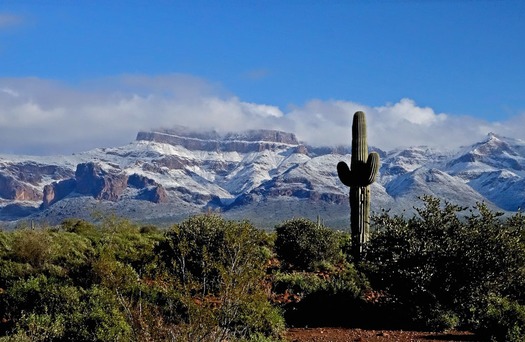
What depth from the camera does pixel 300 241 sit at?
2172cm

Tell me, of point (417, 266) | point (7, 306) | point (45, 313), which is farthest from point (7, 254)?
point (417, 266)

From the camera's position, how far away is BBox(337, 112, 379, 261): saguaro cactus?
1997 cm

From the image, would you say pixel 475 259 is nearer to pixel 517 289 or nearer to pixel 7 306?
pixel 517 289

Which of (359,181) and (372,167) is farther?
(359,181)

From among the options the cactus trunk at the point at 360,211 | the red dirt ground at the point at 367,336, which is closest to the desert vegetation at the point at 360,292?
the red dirt ground at the point at 367,336

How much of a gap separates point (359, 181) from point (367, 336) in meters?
9.09

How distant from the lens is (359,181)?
20.9 m

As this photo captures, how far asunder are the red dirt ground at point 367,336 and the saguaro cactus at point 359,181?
19.0 ft

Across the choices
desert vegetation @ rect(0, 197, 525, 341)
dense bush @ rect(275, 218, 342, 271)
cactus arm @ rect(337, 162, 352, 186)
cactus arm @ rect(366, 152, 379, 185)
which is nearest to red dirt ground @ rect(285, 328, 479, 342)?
desert vegetation @ rect(0, 197, 525, 341)

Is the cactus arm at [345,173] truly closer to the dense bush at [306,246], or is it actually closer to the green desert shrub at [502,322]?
the dense bush at [306,246]

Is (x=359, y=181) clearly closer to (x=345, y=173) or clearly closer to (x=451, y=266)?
(x=345, y=173)

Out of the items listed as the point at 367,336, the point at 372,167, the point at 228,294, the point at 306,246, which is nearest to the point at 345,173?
the point at 372,167

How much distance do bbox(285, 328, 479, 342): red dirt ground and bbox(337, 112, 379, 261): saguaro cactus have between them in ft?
19.0

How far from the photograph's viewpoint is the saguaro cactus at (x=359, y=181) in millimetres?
19969
